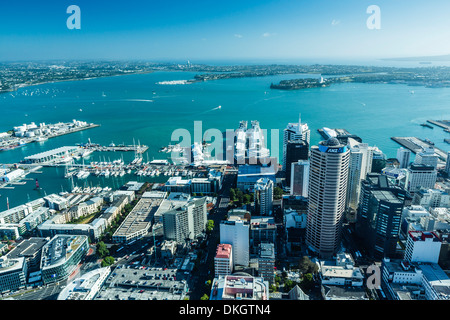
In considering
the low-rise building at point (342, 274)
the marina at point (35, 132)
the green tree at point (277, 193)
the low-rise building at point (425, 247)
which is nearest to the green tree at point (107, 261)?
the low-rise building at point (342, 274)

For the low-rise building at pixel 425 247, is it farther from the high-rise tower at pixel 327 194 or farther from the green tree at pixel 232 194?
the green tree at pixel 232 194

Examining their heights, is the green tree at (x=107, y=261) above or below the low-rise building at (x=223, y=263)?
below

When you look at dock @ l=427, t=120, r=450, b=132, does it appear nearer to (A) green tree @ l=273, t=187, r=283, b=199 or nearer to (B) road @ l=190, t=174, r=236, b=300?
(A) green tree @ l=273, t=187, r=283, b=199

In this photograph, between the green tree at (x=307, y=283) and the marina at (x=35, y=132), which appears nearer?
the green tree at (x=307, y=283)

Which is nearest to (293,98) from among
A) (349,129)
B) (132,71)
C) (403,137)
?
(349,129)

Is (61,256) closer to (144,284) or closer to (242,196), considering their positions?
(144,284)

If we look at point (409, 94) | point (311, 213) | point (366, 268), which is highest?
point (409, 94)
